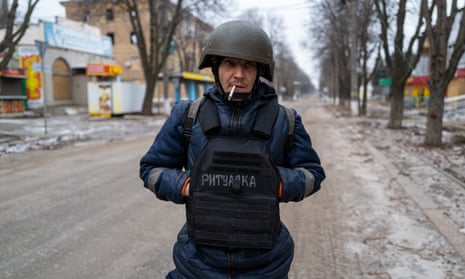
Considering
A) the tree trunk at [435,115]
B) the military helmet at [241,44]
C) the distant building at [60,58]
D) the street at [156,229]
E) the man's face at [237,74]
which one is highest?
the distant building at [60,58]

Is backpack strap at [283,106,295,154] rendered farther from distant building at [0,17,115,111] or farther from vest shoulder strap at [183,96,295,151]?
distant building at [0,17,115,111]

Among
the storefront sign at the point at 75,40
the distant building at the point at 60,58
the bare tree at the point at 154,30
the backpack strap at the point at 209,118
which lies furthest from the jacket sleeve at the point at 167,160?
the storefront sign at the point at 75,40

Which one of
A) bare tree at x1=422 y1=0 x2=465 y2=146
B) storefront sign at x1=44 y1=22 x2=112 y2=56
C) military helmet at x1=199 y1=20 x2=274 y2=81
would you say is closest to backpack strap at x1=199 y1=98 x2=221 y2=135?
military helmet at x1=199 y1=20 x2=274 y2=81

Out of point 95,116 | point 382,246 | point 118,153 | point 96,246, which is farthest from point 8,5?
point 382,246

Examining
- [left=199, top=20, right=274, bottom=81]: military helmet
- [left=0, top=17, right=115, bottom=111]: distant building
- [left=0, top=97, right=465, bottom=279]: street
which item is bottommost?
[left=0, top=97, right=465, bottom=279]: street

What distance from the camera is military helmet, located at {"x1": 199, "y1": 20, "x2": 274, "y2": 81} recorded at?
1740mm

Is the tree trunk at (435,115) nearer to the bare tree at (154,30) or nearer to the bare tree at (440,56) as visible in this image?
the bare tree at (440,56)

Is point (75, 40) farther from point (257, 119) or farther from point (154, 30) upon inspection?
point (257, 119)

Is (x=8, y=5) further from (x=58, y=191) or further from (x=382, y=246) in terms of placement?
(x=382, y=246)

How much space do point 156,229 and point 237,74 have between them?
10.6ft

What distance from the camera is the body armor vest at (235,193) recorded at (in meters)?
1.58

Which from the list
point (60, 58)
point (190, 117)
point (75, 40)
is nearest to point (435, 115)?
point (190, 117)

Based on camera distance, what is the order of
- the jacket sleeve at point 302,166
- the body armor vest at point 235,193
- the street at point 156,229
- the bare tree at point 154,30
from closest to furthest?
the body armor vest at point 235,193 → the jacket sleeve at point 302,166 → the street at point 156,229 → the bare tree at point 154,30

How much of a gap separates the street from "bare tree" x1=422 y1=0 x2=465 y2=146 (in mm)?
3806
